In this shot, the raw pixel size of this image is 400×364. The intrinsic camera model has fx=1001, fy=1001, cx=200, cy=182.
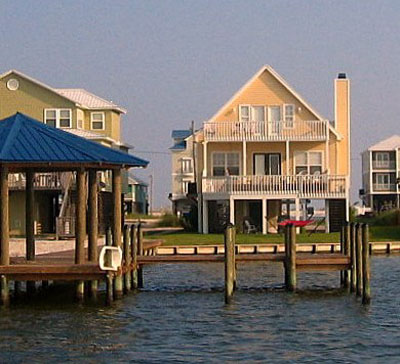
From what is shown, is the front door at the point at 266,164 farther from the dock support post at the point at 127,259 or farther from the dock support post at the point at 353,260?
the dock support post at the point at 127,259

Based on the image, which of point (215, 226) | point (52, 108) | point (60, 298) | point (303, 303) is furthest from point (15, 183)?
point (303, 303)

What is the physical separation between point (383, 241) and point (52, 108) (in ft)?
77.5

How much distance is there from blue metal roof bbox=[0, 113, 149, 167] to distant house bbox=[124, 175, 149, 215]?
73724mm

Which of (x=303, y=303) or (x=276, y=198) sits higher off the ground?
(x=276, y=198)

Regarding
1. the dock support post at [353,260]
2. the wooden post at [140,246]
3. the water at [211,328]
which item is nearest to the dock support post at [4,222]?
the water at [211,328]

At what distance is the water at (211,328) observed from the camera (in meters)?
21.3

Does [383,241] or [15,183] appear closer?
[383,241]

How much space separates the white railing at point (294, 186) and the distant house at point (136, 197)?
4784 centimetres

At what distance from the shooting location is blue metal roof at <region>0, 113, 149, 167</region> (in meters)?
27.5

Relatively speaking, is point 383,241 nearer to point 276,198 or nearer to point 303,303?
point 276,198

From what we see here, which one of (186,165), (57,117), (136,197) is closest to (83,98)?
(57,117)

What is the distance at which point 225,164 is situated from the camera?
5922 cm

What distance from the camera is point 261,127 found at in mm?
57969

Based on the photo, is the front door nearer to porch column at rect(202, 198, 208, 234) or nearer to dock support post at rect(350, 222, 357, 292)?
porch column at rect(202, 198, 208, 234)
